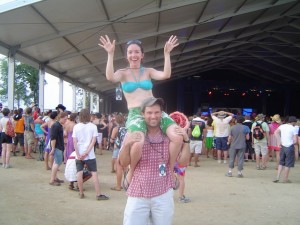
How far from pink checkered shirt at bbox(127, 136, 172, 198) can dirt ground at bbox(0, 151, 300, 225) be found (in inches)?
108

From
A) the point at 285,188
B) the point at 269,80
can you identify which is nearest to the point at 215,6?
the point at 285,188

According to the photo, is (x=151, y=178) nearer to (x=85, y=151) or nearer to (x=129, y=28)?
(x=85, y=151)

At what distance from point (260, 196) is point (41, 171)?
19.7 feet

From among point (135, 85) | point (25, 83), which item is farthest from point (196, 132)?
point (25, 83)

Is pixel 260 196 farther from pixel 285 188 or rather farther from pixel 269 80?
pixel 269 80

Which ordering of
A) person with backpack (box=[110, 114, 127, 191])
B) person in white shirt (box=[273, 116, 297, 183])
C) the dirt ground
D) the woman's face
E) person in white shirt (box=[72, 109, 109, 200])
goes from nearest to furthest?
the woman's face → the dirt ground → person in white shirt (box=[72, 109, 109, 200]) → person with backpack (box=[110, 114, 127, 191]) → person in white shirt (box=[273, 116, 297, 183])

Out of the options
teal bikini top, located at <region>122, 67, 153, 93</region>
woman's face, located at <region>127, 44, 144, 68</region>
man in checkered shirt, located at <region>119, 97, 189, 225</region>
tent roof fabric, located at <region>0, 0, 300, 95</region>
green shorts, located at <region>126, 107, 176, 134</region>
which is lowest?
man in checkered shirt, located at <region>119, 97, 189, 225</region>

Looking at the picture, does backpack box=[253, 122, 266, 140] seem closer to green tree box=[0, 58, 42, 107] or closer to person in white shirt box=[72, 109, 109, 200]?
person in white shirt box=[72, 109, 109, 200]

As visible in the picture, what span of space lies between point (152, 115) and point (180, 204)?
4.15 m

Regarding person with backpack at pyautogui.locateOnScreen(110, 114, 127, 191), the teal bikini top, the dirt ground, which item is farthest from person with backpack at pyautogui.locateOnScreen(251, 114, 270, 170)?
the teal bikini top

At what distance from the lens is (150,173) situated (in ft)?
9.87

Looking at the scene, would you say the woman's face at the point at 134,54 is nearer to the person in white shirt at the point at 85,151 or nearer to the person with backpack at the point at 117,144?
the person with backpack at the point at 117,144

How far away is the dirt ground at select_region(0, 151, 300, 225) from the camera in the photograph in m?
5.76

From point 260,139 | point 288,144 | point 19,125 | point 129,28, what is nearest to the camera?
point 288,144
